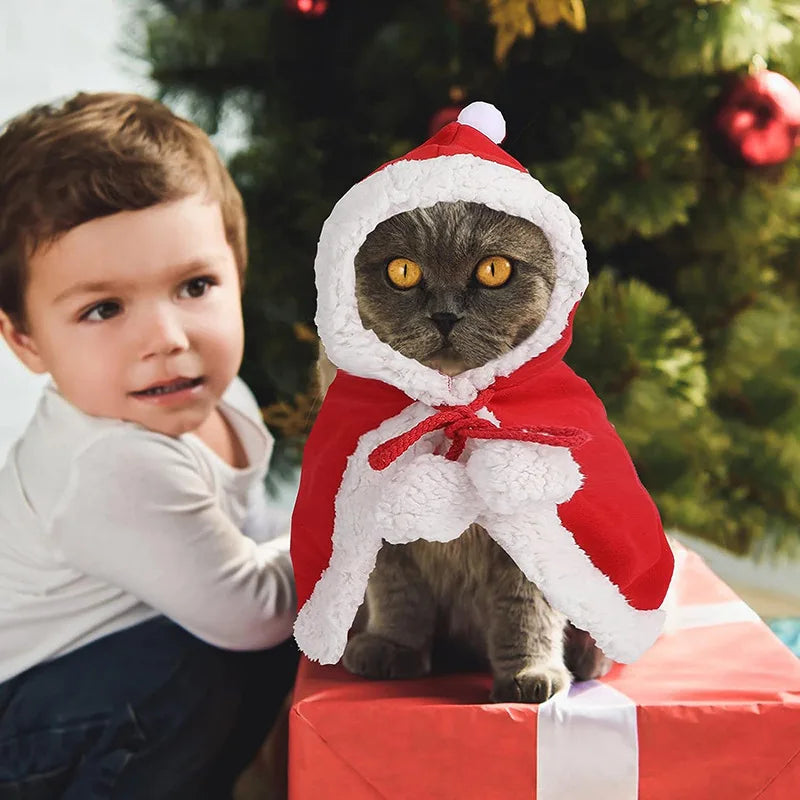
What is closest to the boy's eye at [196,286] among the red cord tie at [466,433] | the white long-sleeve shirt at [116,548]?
the white long-sleeve shirt at [116,548]

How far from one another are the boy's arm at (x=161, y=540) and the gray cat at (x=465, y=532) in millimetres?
177

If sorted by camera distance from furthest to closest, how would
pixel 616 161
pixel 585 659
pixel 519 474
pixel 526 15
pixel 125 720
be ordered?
pixel 616 161
pixel 526 15
pixel 125 720
pixel 585 659
pixel 519 474

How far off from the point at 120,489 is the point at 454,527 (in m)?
0.37

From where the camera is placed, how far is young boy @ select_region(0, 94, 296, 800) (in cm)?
87

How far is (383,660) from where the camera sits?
74 cm

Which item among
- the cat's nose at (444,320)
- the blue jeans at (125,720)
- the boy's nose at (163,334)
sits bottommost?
the blue jeans at (125,720)

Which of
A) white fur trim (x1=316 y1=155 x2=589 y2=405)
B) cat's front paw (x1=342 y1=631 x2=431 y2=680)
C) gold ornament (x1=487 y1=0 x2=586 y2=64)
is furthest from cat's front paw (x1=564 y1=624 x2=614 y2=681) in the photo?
gold ornament (x1=487 y1=0 x2=586 y2=64)

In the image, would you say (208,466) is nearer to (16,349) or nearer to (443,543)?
(16,349)

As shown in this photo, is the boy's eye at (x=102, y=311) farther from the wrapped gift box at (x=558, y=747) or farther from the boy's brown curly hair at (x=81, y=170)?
the wrapped gift box at (x=558, y=747)

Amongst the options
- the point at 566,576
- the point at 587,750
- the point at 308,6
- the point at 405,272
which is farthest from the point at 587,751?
the point at 308,6

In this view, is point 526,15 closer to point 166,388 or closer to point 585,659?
point 166,388

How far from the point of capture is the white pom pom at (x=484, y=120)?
2.30ft

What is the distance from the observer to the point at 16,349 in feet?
3.26

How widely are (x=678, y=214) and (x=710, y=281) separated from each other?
21 cm
